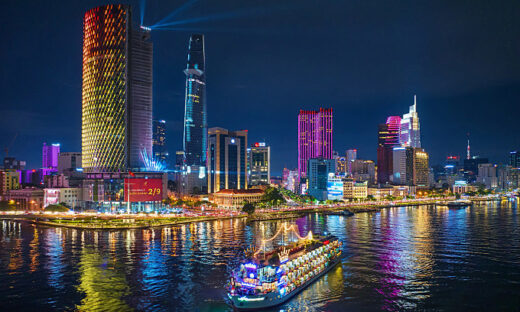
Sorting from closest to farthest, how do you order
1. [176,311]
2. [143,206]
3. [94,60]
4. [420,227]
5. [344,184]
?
[176,311] < [420,227] < [143,206] < [94,60] < [344,184]

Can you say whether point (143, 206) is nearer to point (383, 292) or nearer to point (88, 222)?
point (88, 222)

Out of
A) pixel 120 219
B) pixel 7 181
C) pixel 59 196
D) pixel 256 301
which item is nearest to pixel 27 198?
pixel 59 196

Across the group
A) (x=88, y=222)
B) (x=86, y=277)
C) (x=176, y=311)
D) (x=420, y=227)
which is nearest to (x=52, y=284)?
(x=86, y=277)

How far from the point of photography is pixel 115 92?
120938mm

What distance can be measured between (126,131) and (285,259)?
97.6 meters

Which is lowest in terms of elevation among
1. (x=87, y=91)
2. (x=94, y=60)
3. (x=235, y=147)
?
(x=235, y=147)

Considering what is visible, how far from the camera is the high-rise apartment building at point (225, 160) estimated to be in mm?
181250

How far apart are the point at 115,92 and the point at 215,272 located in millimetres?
94240

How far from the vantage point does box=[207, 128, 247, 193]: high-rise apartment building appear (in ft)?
595

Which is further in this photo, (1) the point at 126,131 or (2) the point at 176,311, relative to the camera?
(1) the point at 126,131

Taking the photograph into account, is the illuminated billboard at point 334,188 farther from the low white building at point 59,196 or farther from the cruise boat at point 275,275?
the cruise boat at point 275,275

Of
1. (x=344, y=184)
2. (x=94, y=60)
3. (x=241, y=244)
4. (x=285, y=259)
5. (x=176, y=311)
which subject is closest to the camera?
(x=176, y=311)

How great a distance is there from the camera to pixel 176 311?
33.0 m

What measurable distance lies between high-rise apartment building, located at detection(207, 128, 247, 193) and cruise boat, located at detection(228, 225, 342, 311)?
453 feet
